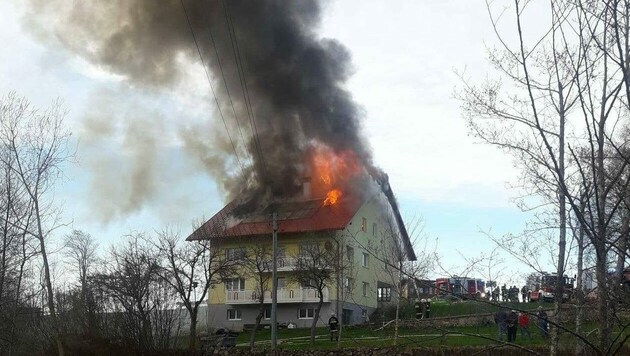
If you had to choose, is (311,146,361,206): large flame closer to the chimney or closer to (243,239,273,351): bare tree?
the chimney

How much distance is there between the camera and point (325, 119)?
4588 cm

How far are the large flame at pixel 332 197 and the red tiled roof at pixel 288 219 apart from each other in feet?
1.39

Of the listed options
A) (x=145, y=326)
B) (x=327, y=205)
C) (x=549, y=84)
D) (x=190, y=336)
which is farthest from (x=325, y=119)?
(x=549, y=84)

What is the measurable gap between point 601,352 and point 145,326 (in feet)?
82.1

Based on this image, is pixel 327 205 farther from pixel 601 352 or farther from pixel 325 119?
pixel 601 352

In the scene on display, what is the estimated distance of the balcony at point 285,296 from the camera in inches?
2165

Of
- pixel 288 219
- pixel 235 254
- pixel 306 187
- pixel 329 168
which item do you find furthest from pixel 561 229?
pixel 288 219

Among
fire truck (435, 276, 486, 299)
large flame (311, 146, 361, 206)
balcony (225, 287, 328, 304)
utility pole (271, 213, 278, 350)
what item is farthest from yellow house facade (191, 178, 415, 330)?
fire truck (435, 276, 486, 299)

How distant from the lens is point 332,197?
51.2 m

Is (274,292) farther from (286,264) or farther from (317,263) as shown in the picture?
(286,264)

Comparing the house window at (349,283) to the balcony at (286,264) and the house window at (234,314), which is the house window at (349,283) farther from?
the house window at (234,314)

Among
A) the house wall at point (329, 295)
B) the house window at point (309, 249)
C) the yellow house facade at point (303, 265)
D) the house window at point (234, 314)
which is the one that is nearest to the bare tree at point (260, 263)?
the yellow house facade at point (303, 265)

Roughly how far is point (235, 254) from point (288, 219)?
6556 mm

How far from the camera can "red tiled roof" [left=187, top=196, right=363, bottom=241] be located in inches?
1897
